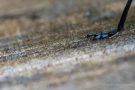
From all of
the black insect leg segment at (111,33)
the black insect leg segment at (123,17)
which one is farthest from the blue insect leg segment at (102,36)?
the black insect leg segment at (123,17)

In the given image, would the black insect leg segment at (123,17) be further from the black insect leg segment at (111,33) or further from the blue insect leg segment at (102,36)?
the blue insect leg segment at (102,36)

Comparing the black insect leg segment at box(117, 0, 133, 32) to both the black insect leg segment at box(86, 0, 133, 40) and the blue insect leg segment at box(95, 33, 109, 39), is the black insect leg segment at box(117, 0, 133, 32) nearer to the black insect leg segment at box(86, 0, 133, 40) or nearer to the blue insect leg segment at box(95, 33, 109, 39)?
the black insect leg segment at box(86, 0, 133, 40)

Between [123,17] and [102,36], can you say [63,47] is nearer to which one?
[102,36]

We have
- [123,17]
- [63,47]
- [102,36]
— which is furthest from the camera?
[123,17]

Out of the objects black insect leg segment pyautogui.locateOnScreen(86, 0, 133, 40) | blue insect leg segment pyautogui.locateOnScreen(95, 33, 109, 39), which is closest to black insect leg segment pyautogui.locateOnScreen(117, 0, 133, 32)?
black insect leg segment pyautogui.locateOnScreen(86, 0, 133, 40)

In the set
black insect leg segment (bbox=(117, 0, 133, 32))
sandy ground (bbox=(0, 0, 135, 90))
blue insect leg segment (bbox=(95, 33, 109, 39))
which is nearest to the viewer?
sandy ground (bbox=(0, 0, 135, 90))

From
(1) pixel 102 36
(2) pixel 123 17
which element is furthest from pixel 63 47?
(2) pixel 123 17

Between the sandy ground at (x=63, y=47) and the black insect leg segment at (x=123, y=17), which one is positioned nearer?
the sandy ground at (x=63, y=47)

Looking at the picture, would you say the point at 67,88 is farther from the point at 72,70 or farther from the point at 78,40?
the point at 78,40

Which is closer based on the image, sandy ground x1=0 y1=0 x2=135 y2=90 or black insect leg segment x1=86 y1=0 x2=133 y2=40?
sandy ground x1=0 y1=0 x2=135 y2=90
